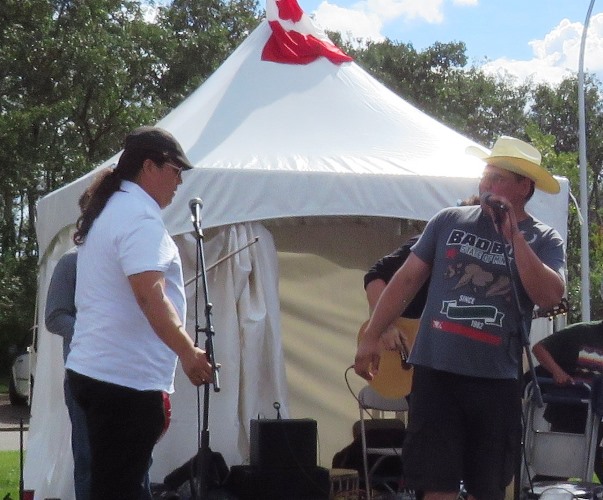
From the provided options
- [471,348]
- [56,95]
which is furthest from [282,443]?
[56,95]

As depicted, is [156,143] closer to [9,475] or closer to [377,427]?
[377,427]

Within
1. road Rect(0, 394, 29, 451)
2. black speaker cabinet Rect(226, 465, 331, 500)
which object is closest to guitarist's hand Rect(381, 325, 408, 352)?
black speaker cabinet Rect(226, 465, 331, 500)

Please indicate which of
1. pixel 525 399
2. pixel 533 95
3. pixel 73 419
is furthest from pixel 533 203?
pixel 533 95

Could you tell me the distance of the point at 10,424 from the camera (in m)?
17.0

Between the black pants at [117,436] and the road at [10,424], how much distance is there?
755cm

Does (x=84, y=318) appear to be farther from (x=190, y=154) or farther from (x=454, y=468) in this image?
(x=190, y=154)

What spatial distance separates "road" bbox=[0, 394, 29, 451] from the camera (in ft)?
44.0

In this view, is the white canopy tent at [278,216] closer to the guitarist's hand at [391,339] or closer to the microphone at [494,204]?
the guitarist's hand at [391,339]

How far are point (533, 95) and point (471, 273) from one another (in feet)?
124

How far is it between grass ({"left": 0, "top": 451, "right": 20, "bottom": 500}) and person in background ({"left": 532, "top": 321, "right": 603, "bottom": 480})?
3.17 metres

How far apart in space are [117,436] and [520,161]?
176 cm

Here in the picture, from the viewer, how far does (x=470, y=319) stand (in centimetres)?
394

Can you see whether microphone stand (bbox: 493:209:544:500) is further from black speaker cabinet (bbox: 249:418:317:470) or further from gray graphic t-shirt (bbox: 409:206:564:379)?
black speaker cabinet (bbox: 249:418:317:470)

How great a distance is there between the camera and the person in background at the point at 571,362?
6.49 meters
